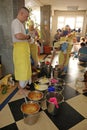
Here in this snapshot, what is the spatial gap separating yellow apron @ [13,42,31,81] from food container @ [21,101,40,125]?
1.54 ft

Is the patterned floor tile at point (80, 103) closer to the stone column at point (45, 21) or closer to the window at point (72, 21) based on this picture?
the stone column at point (45, 21)

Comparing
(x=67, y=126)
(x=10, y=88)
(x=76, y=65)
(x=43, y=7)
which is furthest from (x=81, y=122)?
(x=43, y=7)

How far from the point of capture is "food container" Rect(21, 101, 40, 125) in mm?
1267

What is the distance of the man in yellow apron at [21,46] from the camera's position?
1.59m

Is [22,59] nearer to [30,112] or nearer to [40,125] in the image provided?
[30,112]

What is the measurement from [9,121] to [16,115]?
11cm

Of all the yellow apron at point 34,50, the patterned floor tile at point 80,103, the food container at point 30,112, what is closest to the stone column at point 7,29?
the yellow apron at point 34,50

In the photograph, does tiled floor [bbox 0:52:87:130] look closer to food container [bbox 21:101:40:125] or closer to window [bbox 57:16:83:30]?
food container [bbox 21:101:40:125]

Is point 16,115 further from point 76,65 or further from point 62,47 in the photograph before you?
point 76,65

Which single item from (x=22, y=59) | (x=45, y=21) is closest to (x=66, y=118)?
(x=22, y=59)

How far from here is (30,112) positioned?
1.30 m

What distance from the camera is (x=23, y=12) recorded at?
1.63 m

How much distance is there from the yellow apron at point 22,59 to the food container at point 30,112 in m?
0.47

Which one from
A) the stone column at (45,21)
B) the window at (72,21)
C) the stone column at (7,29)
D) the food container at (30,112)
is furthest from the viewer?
the window at (72,21)
